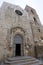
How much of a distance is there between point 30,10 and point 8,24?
7.08 meters

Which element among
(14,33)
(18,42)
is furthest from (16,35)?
(18,42)

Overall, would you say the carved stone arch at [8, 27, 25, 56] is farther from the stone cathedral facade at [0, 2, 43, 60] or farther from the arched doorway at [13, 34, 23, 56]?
the arched doorway at [13, 34, 23, 56]

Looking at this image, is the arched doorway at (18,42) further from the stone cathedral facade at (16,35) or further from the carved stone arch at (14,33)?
the carved stone arch at (14,33)

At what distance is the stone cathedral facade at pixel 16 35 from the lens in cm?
1444

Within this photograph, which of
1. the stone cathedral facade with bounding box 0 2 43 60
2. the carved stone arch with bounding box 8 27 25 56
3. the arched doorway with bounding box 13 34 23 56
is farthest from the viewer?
the arched doorway with bounding box 13 34 23 56

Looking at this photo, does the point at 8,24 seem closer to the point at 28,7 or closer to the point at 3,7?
the point at 3,7

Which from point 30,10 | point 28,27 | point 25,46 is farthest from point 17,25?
point 30,10

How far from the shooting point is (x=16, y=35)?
1552 cm

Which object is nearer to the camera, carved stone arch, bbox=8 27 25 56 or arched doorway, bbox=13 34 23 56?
carved stone arch, bbox=8 27 25 56

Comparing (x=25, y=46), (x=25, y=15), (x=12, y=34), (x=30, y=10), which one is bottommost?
(x=25, y=46)

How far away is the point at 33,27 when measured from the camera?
17703mm

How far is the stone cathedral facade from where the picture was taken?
1444cm

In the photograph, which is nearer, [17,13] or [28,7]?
[17,13]

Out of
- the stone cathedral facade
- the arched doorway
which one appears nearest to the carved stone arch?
the stone cathedral facade
